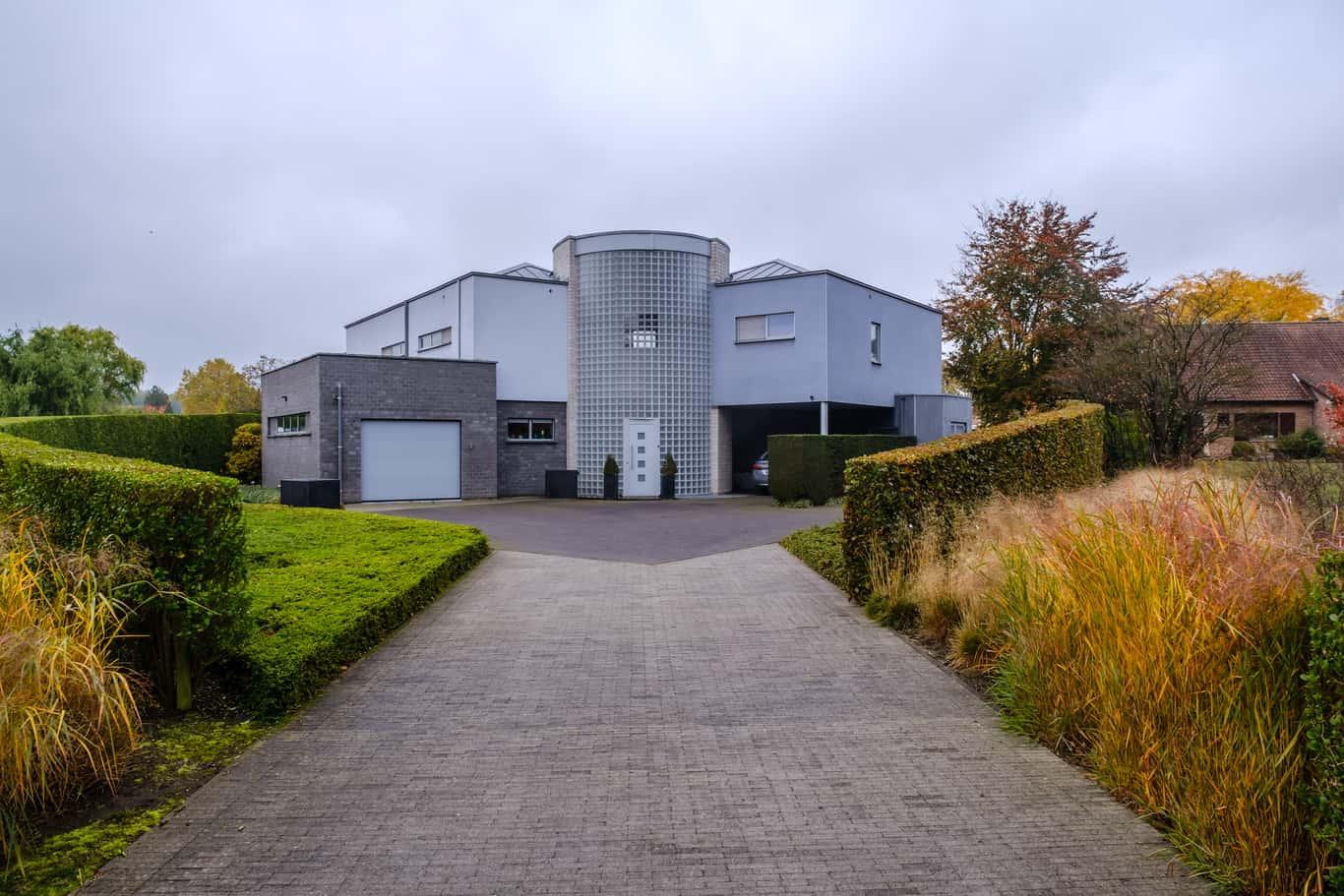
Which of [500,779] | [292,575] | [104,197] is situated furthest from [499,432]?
[500,779]

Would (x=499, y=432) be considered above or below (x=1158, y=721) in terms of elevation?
above

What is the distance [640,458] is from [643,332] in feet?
12.1

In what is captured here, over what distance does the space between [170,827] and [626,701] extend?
2.52 meters

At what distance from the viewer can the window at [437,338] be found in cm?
2411

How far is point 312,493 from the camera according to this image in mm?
17688

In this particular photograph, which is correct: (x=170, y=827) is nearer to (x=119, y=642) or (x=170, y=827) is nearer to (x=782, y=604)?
(x=119, y=642)

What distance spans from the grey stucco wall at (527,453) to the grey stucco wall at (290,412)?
4995 millimetres

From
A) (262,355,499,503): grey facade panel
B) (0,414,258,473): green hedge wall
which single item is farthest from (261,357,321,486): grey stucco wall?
(0,414,258,473): green hedge wall

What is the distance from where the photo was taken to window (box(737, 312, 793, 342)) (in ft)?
72.6

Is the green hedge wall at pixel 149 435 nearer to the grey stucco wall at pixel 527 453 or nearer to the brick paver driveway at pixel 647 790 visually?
the grey stucco wall at pixel 527 453

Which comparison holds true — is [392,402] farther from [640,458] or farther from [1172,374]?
[1172,374]

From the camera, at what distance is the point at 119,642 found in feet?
15.4

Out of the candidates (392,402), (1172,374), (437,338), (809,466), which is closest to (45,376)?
(437,338)

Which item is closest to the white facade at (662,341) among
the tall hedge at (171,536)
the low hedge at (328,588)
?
the low hedge at (328,588)
